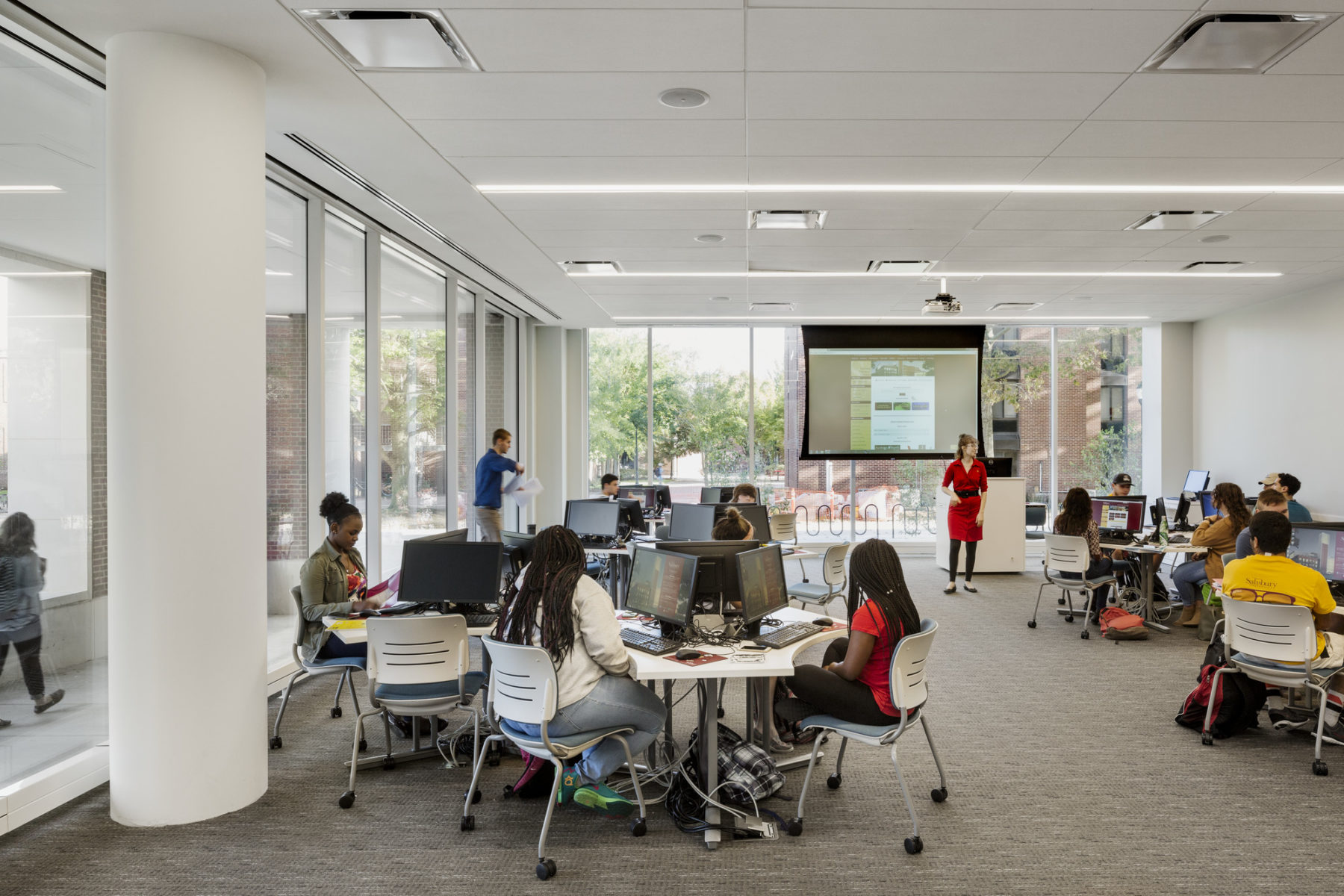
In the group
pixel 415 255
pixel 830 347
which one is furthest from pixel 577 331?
pixel 415 255

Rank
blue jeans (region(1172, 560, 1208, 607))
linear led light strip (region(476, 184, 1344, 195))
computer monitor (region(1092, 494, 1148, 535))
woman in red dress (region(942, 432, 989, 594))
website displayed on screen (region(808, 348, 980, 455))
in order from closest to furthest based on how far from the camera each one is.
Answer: linear led light strip (region(476, 184, 1344, 195)) < blue jeans (region(1172, 560, 1208, 607)) < computer monitor (region(1092, 494, 1148, 535)) < woman in red dress (region(942, 432, 989, 594)) < website displayed on screen (region(808, 348, 980, 455))

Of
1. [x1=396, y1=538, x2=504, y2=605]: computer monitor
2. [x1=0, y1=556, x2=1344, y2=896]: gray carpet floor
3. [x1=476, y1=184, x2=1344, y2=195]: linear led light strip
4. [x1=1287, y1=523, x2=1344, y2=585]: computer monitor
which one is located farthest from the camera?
[x1=476, y1=184, x2=1344, y2=195]: linear led light strip

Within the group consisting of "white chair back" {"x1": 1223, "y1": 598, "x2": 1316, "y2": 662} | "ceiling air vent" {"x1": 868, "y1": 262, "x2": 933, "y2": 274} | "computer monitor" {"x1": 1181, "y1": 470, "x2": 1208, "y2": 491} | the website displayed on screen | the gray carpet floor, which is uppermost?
"ceiling air vent" {"x1": 868, "y1": 262, "x2": 933, "y2": 274}

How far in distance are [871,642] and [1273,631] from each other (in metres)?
2.35

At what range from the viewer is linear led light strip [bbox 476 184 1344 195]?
18.0 feet

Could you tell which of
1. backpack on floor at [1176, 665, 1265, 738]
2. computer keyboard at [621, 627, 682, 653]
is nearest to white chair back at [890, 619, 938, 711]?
computer keyboard at [621, 627, 682, 653]

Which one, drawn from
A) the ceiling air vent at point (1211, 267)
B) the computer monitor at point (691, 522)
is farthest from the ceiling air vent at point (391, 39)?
the ceiling air vent at point (1211, 267)

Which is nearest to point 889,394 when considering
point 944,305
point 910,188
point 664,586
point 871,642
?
point 944,305

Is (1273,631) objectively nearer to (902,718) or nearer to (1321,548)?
(1321,548)

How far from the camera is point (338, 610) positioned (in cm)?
439

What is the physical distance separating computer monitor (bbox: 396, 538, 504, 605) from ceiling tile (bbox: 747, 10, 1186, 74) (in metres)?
2.85

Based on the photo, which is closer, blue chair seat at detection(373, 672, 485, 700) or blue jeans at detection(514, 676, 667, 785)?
blue jeans at detection(514, 676, 667, 785)

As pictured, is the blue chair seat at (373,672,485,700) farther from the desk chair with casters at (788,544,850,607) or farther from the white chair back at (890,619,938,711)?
the desk chair with casters at (788,544,850,607)

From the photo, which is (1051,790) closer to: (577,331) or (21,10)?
(21,10)
